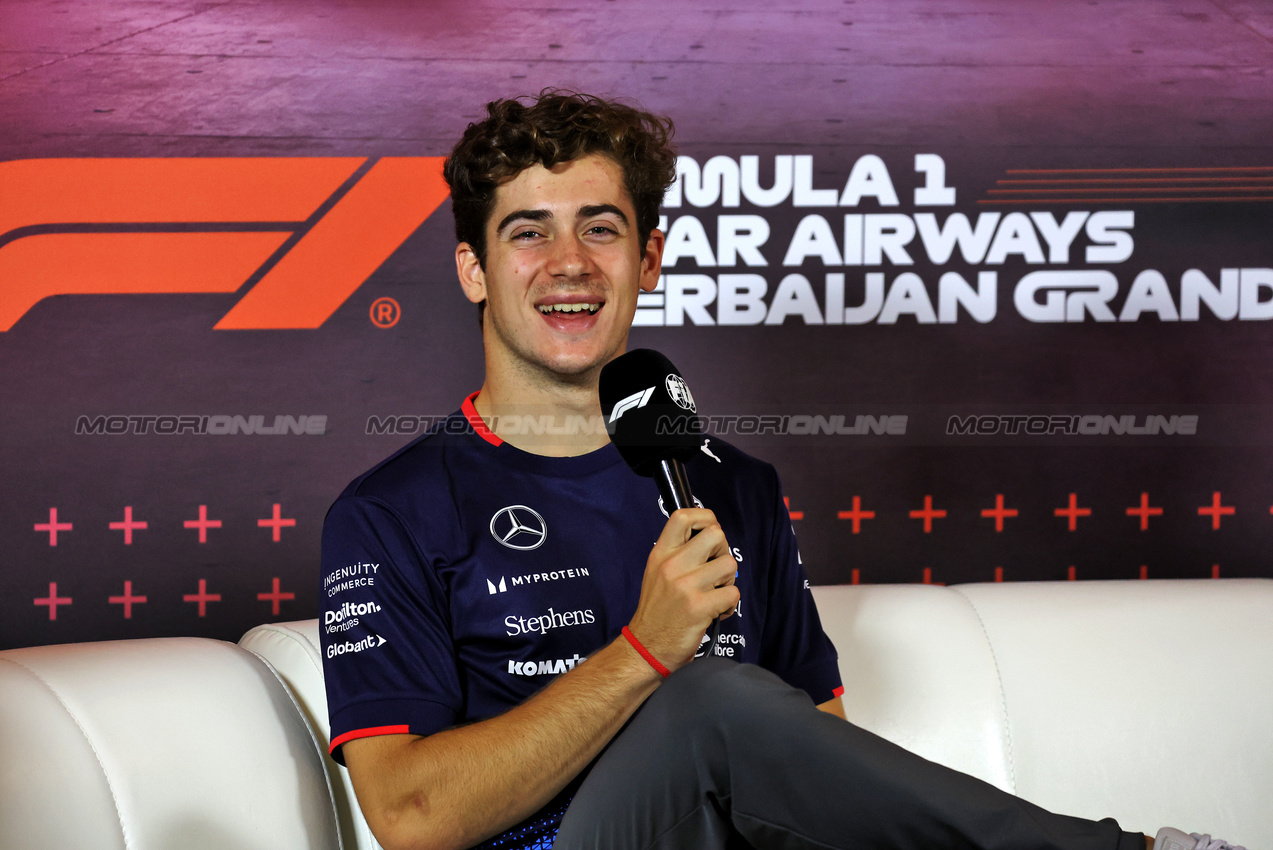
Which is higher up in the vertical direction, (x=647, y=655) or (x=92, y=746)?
(x=647, y=655)

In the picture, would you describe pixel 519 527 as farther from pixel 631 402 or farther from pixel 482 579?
pixel 631 402

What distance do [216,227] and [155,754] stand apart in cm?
122

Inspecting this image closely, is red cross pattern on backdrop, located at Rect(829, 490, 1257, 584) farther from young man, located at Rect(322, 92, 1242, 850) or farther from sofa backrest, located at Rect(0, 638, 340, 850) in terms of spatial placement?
sofa backrest, located at Rect(0, 638, 340, 850)

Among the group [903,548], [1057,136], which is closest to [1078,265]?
[1057,136]

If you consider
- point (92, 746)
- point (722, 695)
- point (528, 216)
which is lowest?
point (92, 746)

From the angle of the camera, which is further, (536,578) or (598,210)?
(598,210)

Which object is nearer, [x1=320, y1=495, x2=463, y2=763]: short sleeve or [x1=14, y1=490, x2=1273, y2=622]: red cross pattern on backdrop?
[x1=320, y1=495, x2=463, y2=763]: short sleeve

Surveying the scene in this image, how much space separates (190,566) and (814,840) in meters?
1.52

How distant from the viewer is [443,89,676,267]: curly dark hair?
1464mm

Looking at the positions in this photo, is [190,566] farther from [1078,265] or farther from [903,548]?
[1078,265]

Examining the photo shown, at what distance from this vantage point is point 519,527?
1.36 metres

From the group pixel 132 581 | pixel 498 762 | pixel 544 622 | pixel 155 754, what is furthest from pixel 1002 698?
pixel 132 581

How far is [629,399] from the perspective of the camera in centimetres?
117

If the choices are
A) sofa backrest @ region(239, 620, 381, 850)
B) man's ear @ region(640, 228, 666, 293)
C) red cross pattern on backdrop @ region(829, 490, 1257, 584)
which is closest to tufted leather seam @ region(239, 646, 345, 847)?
sofa backrest @ region(239, 620, 381, 850)
